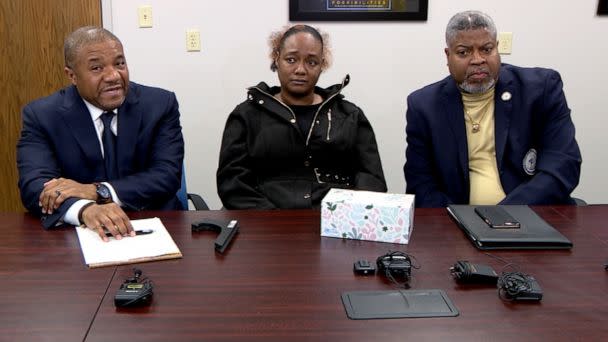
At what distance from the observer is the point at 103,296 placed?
1241 mm

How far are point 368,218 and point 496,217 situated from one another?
0.38 m

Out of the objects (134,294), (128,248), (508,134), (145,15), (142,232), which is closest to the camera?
(134,294)

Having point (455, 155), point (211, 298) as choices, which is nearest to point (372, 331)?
point (211, 298)

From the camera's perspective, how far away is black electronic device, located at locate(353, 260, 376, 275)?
4.47 ft

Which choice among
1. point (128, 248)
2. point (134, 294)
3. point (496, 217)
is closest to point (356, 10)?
point (496, 217)

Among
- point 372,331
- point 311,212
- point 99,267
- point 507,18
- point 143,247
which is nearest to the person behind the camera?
point 372,331

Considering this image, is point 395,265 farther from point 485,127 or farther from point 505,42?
point 505,42

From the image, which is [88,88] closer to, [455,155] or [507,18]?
[455,155]

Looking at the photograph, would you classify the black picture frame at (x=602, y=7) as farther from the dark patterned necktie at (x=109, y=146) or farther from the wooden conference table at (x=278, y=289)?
the dark patterned necktie at (x=109, y=146)

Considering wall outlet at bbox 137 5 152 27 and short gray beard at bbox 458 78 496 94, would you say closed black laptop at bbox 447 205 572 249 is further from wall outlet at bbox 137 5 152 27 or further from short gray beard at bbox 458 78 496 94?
wall outlet at bbox 137 5 152 27

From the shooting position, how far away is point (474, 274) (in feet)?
4.25

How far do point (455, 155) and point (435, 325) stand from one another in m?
1.25

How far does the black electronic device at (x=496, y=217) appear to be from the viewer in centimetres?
160

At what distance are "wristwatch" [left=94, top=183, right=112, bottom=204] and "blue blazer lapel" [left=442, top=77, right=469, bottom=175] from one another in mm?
1264
